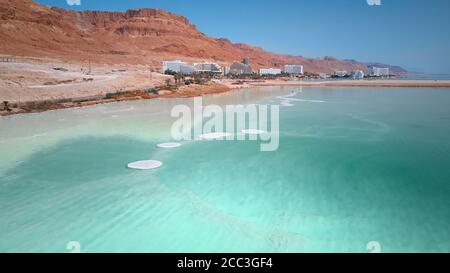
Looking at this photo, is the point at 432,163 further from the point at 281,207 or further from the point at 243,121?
the point at 243,121

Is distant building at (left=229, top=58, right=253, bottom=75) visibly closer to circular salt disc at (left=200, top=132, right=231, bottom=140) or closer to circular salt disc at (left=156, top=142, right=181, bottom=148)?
circular salt disc at (left=200, top=132, right=231, bottom=140)

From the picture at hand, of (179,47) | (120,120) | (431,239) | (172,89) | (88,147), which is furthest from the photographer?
(179,47)

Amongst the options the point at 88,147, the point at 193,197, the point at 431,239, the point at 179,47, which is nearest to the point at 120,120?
the point at 88,147

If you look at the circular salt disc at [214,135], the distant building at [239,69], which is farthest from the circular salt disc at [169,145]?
the distant building at [239,69]

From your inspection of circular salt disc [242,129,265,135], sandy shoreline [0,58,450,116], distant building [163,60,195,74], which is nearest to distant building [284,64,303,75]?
distant building [163,60,195,74]

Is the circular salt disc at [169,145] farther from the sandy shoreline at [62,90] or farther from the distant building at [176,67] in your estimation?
the distant building at [176,67]

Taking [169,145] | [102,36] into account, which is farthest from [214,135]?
[102,36]
